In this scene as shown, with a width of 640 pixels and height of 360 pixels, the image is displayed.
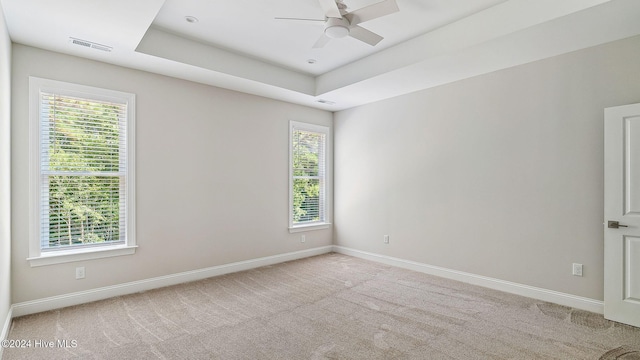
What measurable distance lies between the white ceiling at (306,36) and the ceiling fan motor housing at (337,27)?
0.36m

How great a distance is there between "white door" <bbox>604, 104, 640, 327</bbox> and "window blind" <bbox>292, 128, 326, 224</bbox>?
161 inches

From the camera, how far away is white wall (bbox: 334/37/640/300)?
3342mm

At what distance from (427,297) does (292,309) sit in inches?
62.8

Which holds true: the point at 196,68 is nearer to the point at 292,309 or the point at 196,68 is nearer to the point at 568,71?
the point at 292,309

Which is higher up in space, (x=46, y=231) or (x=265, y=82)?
(x=265, y=82)

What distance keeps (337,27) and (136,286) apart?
371cm

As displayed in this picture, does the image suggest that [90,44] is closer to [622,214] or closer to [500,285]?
[500,285]

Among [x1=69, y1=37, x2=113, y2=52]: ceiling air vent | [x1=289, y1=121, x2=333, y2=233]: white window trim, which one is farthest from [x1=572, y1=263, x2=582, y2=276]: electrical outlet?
[x1=69, y1=37, x2=113, y2=52]: ceiling air vent

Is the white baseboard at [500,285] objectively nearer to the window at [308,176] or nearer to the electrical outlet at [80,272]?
the window at [308,176]

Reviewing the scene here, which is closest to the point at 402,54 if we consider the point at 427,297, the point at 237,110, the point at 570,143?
the point at 570,143

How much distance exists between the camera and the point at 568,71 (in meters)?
3.49

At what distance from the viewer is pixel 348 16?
109 inches

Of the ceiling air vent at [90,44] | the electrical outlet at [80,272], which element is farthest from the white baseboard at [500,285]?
the ceiling air vent at [90,44]

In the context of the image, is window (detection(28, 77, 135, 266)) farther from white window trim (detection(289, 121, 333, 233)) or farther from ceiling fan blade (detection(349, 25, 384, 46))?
ceiling fan blade (detection(349, 25, 384, 46))
